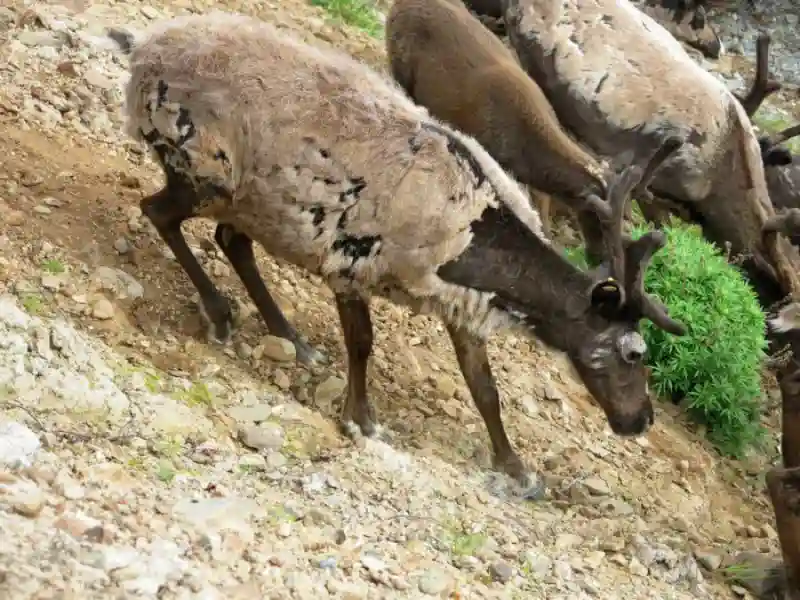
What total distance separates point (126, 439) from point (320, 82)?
1883 millimetres

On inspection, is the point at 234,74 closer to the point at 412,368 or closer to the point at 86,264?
the point at 86,264

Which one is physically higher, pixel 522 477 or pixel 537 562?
pixel 537 562

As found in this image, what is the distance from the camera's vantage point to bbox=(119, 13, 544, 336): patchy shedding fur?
4.62 meters

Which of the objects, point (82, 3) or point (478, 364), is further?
point (82, 3)

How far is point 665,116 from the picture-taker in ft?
23.8

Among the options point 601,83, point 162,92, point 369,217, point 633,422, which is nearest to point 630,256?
point 633,422

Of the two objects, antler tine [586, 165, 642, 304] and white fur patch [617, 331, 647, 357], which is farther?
antler tine [586, 165, 642, 304]

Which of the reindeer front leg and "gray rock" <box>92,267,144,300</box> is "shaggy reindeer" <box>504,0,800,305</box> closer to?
the reindeer front leg

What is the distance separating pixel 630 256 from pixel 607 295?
21 cm

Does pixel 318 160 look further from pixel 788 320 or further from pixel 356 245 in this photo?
pixel 788 320

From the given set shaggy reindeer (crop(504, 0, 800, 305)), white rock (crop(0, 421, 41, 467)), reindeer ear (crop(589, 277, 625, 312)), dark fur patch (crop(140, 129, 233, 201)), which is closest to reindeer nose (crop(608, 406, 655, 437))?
reindeer ear (crop(589, 277, 625, 312))

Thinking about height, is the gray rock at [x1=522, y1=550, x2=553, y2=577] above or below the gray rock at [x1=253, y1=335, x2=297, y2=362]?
above

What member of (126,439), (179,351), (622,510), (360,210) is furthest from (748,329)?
(126,439)

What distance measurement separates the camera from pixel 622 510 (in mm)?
5121
